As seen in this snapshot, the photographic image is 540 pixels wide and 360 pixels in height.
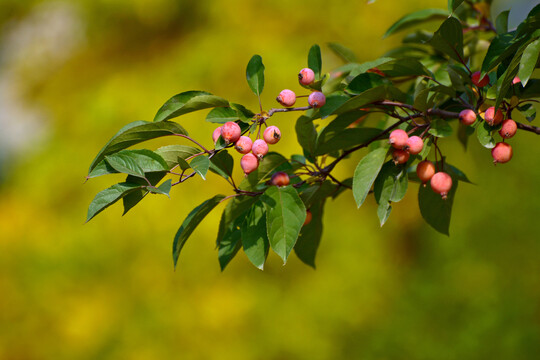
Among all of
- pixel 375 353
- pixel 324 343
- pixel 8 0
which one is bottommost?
pixel 375 353

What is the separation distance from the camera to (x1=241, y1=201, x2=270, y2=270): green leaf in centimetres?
66

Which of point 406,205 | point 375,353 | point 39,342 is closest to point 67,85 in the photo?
point 39,342

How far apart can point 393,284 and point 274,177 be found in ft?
6.41

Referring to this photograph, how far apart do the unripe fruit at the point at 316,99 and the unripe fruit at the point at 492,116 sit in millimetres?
191

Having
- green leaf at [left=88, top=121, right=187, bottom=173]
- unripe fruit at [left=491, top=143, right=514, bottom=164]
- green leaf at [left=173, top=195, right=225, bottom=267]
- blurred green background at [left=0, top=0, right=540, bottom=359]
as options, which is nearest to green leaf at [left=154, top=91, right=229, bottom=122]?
green leaf at [left=88, top=121, right=187, bottom=173]

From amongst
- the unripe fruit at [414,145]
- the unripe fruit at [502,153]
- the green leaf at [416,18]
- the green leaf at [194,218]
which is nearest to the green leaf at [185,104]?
the green leaf at [194,218]

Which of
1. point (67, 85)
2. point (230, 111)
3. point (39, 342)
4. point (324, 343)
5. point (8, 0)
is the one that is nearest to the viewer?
point (230, 111)

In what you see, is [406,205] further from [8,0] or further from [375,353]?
[8,0]

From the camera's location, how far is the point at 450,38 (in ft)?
2.44

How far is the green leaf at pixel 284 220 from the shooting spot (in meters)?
0.63

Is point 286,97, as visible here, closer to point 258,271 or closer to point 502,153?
point 502,153

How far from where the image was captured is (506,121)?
0.69 m

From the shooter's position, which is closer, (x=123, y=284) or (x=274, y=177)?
(x=274, y=177)

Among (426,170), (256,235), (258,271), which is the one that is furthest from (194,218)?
(258,271)
